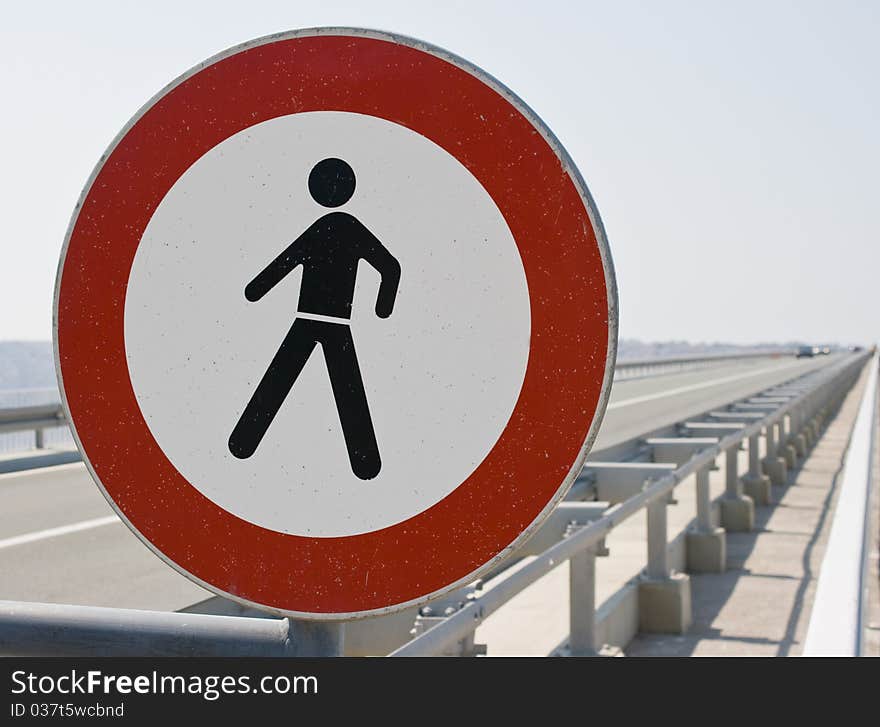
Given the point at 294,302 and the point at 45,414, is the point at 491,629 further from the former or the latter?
the point at 45,414

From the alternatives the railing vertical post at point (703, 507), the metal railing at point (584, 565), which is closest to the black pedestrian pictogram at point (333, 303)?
the metal railing at point (584, 565)

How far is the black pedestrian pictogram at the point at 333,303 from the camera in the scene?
1.79m

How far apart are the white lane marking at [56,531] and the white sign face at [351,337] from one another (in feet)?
20.7

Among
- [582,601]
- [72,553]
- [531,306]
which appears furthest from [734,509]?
[531,306]

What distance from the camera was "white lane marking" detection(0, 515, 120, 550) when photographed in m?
7.80

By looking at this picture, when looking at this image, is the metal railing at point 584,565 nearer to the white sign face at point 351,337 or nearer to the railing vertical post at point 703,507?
the railing vertical post at point 703,507

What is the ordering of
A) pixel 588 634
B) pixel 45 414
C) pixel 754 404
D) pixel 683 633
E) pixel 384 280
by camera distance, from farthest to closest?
pixel 45 414, pixel 754 404, pixel 683 633, pixel 588 634, pixel 384 280

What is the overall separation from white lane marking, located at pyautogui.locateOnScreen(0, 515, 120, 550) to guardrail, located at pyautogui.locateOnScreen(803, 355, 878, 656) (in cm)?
568

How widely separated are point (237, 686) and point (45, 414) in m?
15.4

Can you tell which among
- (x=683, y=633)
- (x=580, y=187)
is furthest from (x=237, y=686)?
(x=683, y=633)

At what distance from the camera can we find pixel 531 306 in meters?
1.80

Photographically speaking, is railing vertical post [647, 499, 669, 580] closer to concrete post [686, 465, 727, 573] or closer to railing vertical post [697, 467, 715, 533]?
railing vertical post [697, 467, 715, 533]

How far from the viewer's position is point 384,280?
179 centimetres

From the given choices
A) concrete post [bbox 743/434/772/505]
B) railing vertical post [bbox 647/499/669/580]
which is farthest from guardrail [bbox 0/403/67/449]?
railing vertical post [bbox 647/499/669/580]
